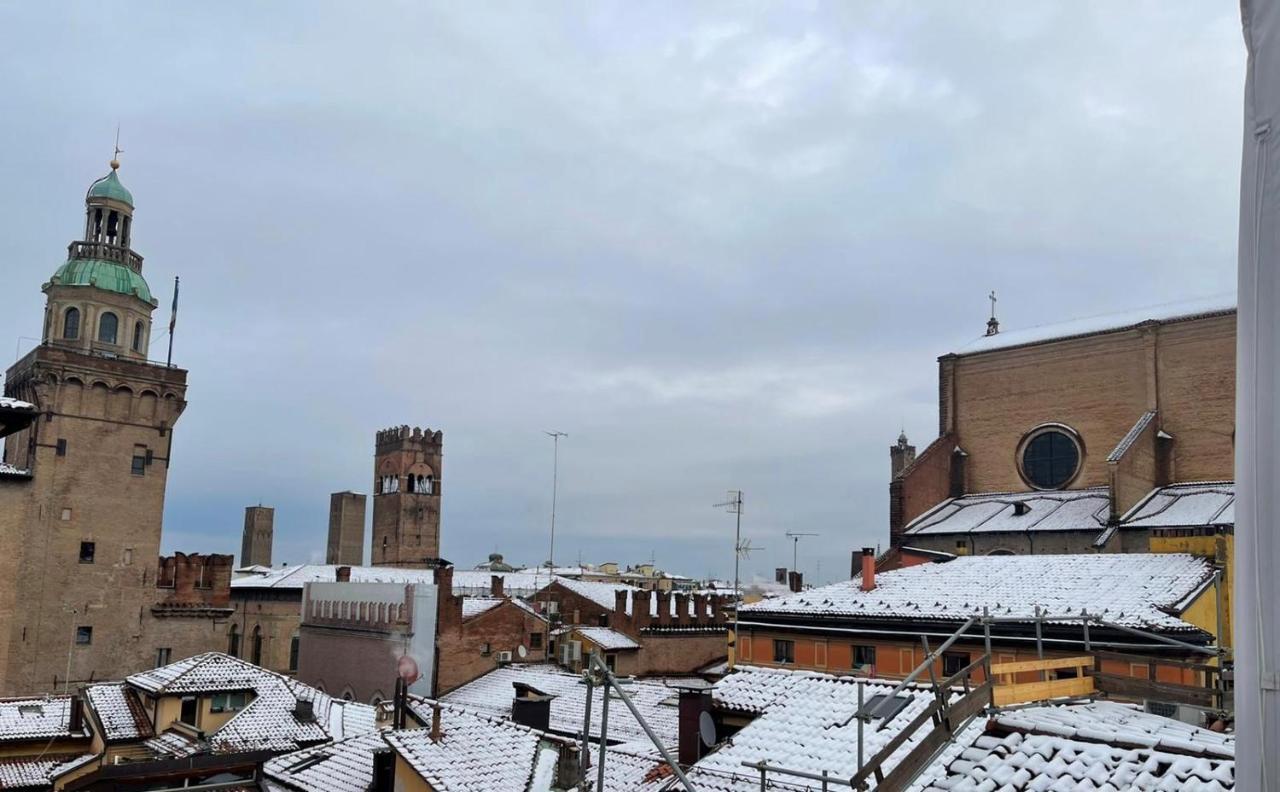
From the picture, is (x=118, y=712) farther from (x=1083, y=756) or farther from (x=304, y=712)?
(x=1083, y=756)

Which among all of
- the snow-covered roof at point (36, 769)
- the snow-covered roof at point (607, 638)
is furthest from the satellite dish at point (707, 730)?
the snow-covered roof at point (607, 638)

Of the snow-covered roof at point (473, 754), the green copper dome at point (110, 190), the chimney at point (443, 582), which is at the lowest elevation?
→ the snow-covered roof at point (473, 754)

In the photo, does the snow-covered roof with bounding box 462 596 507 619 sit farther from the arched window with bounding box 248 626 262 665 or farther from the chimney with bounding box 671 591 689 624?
the arched window with bounding box 248 626 262 665

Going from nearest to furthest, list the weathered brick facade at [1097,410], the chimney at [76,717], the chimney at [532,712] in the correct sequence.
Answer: the chimney at [532,712] → the chimney at [76,717] → the weathered brick facade at [1097,410]

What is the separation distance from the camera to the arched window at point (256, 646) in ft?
193

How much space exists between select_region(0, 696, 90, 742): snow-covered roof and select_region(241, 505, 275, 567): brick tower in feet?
209

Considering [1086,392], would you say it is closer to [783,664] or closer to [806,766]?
[783,664]

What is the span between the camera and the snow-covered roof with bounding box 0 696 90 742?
27.6 meters

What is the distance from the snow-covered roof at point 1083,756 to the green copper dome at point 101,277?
158 feet

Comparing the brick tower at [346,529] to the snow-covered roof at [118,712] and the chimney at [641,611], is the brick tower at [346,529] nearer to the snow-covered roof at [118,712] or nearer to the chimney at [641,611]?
the chimney at [641,611]

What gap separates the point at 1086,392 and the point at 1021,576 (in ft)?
59.9

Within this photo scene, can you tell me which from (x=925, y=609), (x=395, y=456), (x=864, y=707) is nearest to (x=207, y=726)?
(x=925, y=609)

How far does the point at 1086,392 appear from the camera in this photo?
139 ft

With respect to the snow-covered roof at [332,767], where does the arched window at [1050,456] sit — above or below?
above
